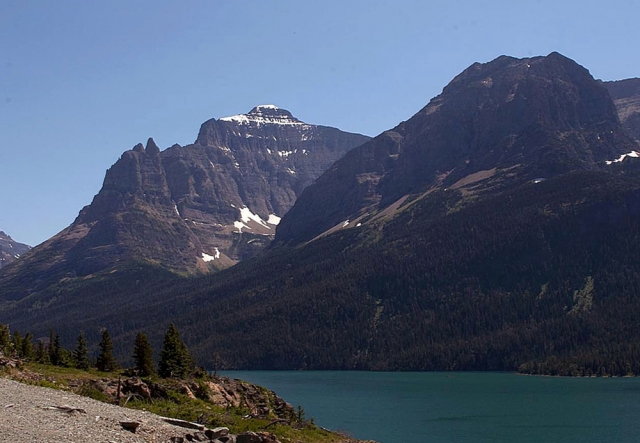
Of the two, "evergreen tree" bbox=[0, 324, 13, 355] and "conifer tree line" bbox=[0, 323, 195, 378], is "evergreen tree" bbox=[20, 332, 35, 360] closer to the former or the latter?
"conifer tree line" bbox=[0, 323, 195, 378]

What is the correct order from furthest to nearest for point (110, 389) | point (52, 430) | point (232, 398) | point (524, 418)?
point (524, 418), point (232, 398), point (110, 389), point (52, 430)

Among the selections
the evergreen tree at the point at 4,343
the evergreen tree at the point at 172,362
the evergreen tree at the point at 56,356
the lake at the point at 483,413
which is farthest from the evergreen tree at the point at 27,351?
the lake at the point at 483,413

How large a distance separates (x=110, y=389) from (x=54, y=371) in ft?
34.4

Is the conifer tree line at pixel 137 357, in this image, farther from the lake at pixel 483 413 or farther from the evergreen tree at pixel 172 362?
the lake at pixel 483 413

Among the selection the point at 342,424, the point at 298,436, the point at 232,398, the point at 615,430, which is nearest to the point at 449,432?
the point at 342,424

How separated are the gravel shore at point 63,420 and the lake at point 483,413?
60.5 metres

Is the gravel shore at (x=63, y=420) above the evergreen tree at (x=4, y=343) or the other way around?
the other way around

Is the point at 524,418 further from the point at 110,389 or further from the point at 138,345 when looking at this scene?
the point at 110,389

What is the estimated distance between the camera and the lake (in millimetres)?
115113

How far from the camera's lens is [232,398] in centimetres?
7612

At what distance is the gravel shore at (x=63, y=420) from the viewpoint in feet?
125

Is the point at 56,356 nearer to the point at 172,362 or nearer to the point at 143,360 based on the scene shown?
the point at 143,360

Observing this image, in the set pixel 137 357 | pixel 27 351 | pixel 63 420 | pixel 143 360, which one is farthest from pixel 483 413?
pixel 63 420

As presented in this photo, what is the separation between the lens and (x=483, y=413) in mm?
144500
